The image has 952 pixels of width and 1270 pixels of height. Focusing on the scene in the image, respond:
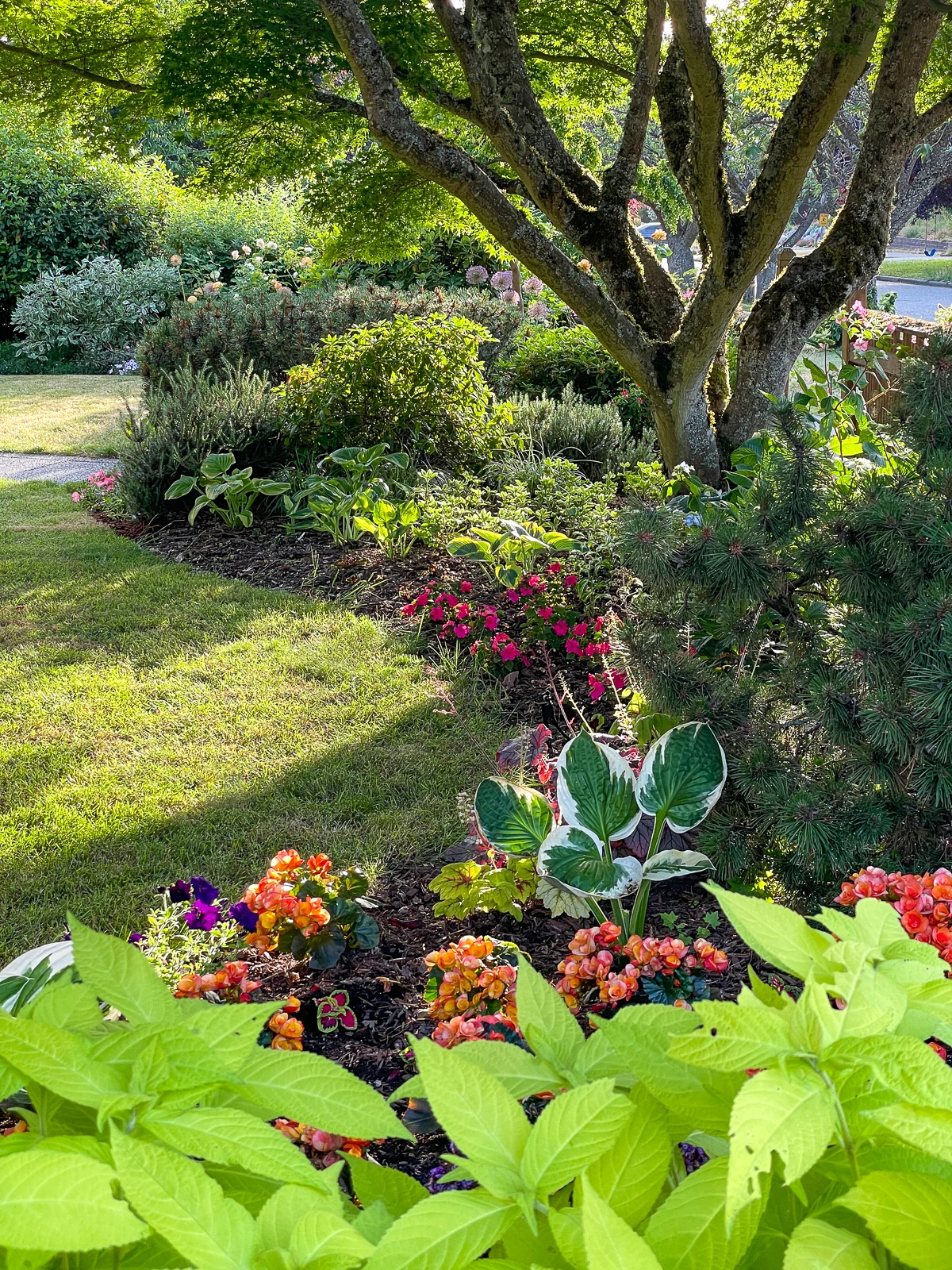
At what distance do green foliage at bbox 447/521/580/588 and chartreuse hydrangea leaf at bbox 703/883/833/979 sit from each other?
384 centimetres

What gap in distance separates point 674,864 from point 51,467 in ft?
26.8

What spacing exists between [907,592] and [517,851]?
1.11m

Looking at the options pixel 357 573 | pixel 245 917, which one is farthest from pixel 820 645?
pixel 357 573

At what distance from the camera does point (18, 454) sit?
384 inches

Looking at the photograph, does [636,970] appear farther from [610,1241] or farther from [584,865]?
[610,1241]

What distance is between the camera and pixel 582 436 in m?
7.60

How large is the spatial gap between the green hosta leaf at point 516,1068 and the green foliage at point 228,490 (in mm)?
6078

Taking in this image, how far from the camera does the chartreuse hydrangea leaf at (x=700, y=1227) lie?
0.59 meters

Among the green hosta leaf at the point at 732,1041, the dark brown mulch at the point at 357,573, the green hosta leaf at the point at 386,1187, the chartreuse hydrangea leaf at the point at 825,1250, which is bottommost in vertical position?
the dark brown mulch at the point at 357,573

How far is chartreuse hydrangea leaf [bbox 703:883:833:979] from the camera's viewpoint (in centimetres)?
72

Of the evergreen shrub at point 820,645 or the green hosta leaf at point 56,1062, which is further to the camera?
the evergreen shrub at point 820,645

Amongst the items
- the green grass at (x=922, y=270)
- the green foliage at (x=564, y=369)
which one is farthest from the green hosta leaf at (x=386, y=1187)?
the green grass at (x=922, y=270)

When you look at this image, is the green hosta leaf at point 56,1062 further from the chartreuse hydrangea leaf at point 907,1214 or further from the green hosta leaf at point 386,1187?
the chartreuse hydrangea leaf at point 907,1214

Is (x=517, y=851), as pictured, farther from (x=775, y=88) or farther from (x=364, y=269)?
(x=364, y=269)
